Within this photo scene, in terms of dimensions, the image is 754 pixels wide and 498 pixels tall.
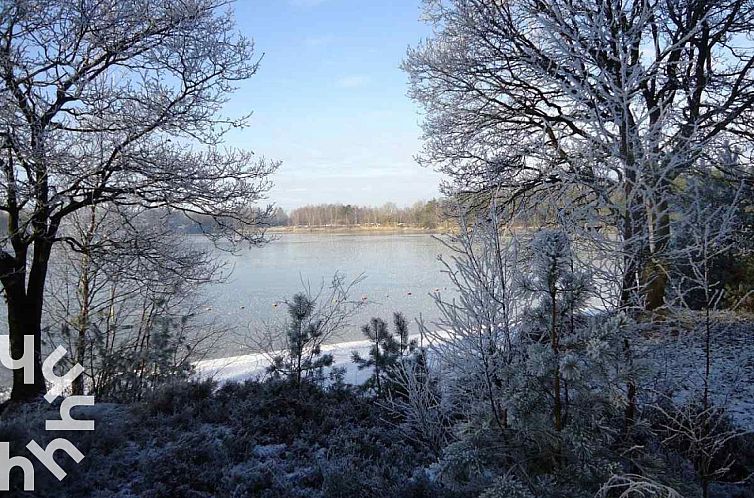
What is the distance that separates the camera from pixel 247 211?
263 inches

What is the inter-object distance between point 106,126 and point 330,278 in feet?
26.2

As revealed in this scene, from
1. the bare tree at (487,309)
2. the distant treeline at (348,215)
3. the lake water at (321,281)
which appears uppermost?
the distant treeline at (348,215)

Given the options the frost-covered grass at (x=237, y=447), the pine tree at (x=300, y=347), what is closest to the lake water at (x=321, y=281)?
the pine tree at (x=300, y=347)

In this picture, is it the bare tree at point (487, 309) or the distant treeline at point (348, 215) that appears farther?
the distant treeline at point (348, 215)

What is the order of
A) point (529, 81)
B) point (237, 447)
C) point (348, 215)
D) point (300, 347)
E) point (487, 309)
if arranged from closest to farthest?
point (487, 309) → point (237, 447) → point (300, 347) → point (529, 81) → point (348, 215)

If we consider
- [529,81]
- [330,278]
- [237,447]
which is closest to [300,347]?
[237,447]

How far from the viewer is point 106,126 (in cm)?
555

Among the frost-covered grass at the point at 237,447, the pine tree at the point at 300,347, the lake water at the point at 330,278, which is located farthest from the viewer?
the lake water at the point at 330,278

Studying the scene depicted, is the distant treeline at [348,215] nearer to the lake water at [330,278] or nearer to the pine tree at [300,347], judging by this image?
the lake water at [330,278]

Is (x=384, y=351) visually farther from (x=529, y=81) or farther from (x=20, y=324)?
(x=529, y=81)

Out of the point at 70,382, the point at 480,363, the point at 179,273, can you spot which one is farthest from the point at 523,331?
the point at 70,382

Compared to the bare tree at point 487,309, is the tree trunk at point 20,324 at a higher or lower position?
lower

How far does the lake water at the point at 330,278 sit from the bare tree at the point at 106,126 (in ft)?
5.07

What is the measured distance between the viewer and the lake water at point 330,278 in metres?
11.1
